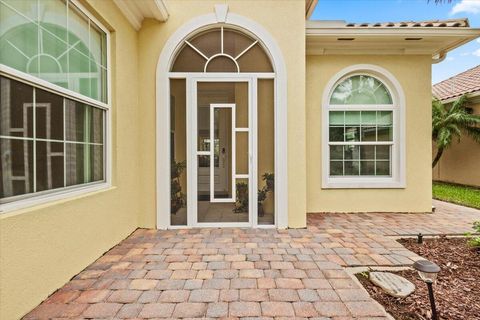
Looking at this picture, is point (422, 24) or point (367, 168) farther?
point (367, 168)

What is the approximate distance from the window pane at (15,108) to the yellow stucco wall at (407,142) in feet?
16.1

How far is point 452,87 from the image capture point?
11898 millimetres

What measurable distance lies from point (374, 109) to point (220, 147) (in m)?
3.78

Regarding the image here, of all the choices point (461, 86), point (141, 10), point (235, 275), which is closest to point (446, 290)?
point (235, 275)

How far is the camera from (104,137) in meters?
3.81

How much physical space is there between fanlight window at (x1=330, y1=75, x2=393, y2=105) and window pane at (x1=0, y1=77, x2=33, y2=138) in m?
5.46

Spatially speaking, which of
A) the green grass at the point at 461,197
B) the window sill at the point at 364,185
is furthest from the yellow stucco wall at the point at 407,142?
the green grass at the point at 461,197

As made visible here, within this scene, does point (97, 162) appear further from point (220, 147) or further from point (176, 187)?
point (220, 147)

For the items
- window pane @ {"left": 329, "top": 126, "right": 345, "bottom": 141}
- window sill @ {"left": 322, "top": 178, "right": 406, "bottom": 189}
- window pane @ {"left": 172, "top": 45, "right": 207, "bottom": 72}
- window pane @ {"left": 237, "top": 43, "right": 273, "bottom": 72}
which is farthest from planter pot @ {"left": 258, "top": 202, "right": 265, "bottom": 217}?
window pane @ {"left": 172, "top": 45, "right": 207, "bottom": 72}

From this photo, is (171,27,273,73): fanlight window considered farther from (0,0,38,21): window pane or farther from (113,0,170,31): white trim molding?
(0,0,38,21): window pane

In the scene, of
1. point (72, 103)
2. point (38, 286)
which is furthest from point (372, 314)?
point (72, 103)

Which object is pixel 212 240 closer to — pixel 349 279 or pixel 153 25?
pixel 349 279

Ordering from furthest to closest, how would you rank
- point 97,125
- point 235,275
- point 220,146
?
point 220,146 < point 97,125 < point 235,275

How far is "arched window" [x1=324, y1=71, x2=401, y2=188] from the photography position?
5.99 m
